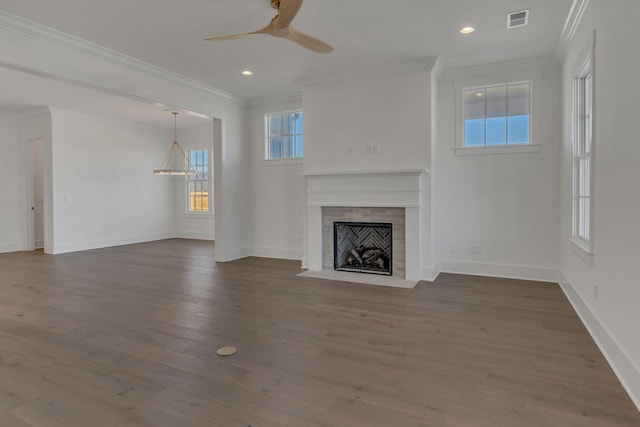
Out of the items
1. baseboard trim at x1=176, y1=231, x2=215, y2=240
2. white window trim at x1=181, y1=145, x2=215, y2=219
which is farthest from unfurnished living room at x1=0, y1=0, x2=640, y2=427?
white window trim at x1=181, y1=145, x2=215, y2=219

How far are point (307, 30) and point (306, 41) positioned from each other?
53cm

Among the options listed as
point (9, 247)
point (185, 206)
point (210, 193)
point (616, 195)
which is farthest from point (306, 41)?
point (9, 247)

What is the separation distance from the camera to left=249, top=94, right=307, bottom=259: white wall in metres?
6.42

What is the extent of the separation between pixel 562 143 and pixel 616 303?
110 inches

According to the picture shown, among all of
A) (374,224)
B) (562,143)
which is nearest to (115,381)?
(374,224)

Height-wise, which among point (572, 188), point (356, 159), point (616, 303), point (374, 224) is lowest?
point (616, 303)

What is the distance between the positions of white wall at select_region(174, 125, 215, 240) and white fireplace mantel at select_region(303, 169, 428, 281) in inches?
180

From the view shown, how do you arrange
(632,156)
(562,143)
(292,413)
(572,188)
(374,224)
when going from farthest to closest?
(374,224) < (562,143) < (572,188) < (632,156) < (292,413)

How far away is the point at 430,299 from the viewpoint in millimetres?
3975

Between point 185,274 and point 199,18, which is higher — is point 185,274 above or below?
below

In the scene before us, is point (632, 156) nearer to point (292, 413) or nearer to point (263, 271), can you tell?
point (292, 413)

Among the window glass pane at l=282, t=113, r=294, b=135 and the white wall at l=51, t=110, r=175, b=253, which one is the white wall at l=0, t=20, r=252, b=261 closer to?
the white wall at l=51, t=110, r=175, b=253

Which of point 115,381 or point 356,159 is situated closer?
point 115,381

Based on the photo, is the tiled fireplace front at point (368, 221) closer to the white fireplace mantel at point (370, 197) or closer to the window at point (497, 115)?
the white fireplace mantel at point (370, 197)
